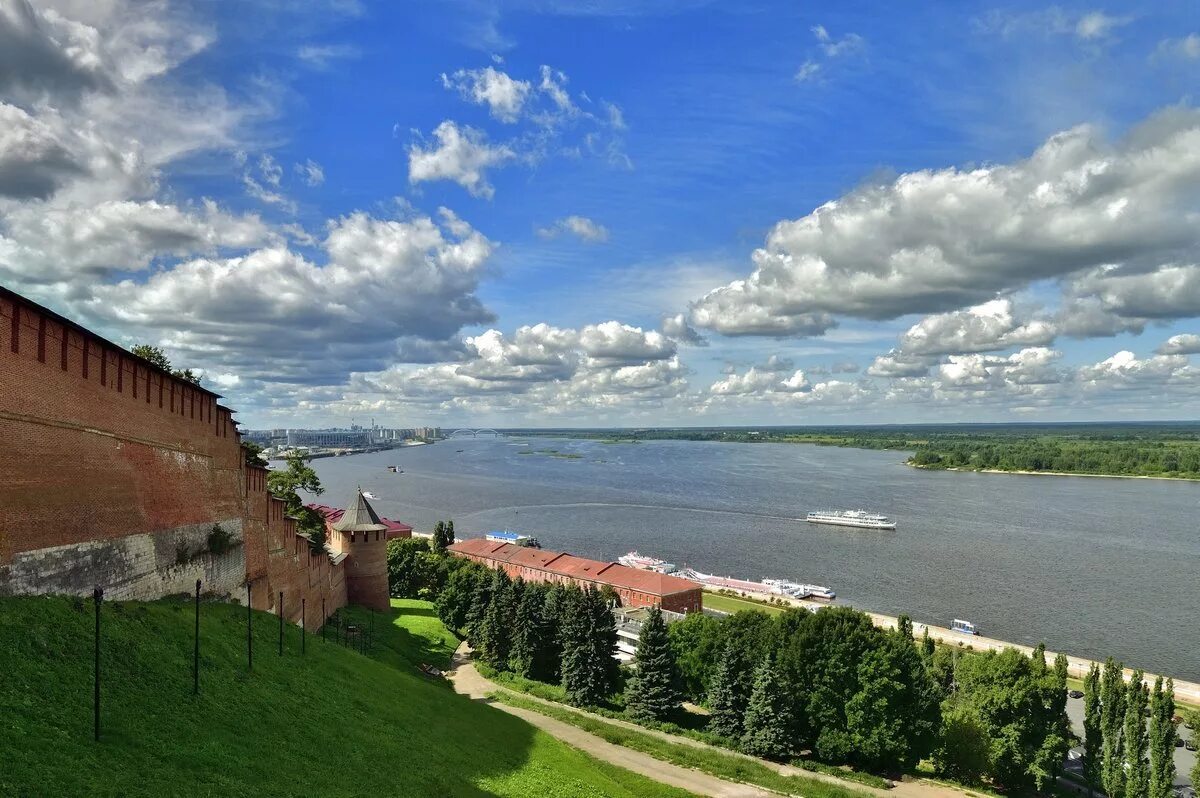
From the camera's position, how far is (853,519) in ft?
302

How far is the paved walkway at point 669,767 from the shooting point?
25219 mm

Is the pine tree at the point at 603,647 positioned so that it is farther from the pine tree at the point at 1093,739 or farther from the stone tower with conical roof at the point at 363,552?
the pine tree at the point at 1093,739

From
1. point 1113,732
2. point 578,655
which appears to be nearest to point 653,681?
point 578,655

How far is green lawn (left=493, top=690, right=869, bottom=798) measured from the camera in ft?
86.3

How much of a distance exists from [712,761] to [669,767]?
2023 millimetres

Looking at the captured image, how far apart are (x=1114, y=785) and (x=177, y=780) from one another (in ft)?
Answer: 113

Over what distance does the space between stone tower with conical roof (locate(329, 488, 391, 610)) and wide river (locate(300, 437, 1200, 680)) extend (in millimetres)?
38255

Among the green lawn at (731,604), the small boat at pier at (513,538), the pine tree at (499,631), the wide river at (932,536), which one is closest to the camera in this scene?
the pine tree at (499,631)

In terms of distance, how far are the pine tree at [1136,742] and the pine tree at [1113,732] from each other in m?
0.26

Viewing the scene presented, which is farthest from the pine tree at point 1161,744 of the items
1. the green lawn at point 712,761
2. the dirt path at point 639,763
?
the dirt path at point 639,763

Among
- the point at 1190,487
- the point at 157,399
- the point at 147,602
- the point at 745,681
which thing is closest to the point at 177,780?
the point at 147,602

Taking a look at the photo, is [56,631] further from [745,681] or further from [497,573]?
[497,573]

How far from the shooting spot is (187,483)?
880 inches

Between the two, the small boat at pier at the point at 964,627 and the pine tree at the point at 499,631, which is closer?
the pine tree at the point at 499,631
